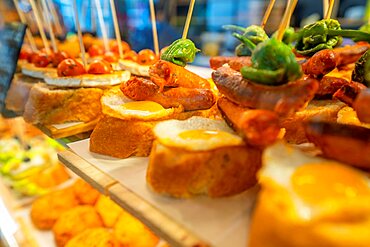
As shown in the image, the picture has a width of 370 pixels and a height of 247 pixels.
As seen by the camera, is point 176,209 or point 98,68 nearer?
point 176,209

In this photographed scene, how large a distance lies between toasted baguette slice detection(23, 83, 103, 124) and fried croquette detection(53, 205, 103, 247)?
681 mm

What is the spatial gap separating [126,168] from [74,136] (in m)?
0.83

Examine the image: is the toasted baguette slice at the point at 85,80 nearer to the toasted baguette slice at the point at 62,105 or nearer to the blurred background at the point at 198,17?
the toasted baguette slice at the point at 62,105

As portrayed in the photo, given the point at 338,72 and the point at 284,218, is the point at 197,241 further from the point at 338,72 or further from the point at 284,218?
the point at 338,72

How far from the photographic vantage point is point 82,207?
235 cm

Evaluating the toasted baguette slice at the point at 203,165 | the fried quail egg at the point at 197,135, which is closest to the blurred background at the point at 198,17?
the fried quail egg at the point at 197,135

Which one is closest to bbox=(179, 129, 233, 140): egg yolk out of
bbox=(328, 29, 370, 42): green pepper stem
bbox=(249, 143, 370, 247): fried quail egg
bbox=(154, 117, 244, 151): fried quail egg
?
bbox=(154, 117, 244, 151): fried quail egg

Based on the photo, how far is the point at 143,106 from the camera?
170 centimetres

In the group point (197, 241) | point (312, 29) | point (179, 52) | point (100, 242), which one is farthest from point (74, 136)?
point (312, 29)

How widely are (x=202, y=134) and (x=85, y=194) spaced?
1.56 meters

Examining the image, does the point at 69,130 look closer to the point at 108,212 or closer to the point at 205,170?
the point at 108,212

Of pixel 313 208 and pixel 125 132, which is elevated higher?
pixel 313 208

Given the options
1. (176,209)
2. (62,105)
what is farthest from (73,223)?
(176,209)

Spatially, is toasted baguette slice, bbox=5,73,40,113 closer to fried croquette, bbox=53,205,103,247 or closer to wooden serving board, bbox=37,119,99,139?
wooden serving board, bbox=37,119,99,139
